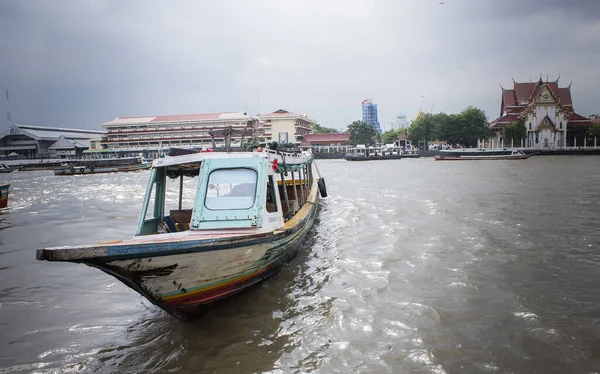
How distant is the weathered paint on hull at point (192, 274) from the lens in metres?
3.90

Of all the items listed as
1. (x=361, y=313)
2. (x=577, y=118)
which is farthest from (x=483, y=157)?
(x=361, y=313)

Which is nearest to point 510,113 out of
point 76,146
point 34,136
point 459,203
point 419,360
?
point 459,203

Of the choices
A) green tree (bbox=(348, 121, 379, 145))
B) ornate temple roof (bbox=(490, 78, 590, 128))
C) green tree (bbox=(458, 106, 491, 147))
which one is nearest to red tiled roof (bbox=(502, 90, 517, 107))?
ornate temple roof (bbox=(490, 78, 590, 128))

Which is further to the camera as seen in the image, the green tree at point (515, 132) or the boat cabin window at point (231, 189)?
the green tree at point (515, 132)

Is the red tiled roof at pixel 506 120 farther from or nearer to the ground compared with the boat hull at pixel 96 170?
farther from the ground

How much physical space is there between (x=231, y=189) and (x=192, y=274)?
1685mm

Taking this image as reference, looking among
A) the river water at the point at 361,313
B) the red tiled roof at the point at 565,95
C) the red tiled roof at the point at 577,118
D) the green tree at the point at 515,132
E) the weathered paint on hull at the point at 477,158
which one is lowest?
the river water at the point at 361,313

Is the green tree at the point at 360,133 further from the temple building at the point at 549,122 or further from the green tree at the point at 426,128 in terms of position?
the temple building at the point at 549,122

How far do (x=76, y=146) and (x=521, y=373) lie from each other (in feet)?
291

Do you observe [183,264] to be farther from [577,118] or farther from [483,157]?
[577,118]

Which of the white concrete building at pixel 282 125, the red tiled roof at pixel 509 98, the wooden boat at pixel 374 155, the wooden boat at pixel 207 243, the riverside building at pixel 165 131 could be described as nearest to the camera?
the wooden boat at pixel 207 243

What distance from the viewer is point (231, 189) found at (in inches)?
223

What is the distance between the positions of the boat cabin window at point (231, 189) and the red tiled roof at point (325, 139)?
74030 millimetres

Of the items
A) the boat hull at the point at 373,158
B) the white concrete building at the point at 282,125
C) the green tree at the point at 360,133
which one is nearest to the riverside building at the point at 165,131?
the white concrete building at the point at 282,125
